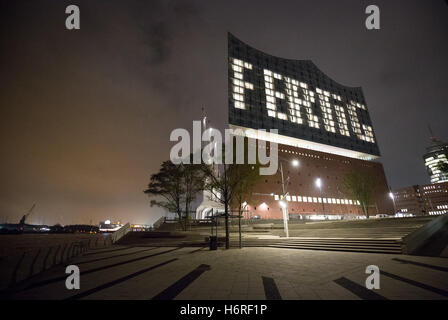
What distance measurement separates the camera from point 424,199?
150375 millimetres

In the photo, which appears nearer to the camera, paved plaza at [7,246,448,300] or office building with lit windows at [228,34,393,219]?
paved plaza at [7,246,448,300]

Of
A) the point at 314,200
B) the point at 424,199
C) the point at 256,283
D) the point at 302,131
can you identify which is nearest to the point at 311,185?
the point at 314,200

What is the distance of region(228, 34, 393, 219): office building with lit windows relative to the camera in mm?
52469

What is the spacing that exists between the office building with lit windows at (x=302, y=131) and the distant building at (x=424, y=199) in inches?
3604

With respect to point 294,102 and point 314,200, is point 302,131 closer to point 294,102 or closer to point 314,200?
point 294,102

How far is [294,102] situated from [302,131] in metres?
11.3

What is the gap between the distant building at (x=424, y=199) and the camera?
13600cm

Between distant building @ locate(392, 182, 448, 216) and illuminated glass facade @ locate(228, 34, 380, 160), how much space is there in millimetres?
90483

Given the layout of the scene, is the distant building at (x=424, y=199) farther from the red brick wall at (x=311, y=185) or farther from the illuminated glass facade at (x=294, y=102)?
the illuminated glass facade at (x=294, y=102)

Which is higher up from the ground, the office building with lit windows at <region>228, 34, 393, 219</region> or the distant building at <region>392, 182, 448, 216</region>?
the office building with lit windows at <region>228, 34, 393, 219</region>

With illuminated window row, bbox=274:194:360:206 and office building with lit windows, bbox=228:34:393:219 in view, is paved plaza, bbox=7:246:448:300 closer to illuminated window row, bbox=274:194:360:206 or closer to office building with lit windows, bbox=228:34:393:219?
office building with lit windows, bbox=228:34:393:219

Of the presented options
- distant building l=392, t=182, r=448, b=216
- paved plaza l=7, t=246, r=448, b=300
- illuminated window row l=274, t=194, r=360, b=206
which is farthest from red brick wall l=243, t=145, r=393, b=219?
distant building l=392, t=182, r=448, b=216

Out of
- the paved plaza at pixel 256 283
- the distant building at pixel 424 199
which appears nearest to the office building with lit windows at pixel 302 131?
the paved plaza at pixel 256 283

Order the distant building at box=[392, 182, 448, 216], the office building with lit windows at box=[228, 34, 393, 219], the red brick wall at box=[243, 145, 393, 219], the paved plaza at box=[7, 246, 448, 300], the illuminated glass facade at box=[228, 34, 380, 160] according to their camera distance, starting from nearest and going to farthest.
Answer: the paved plaza at box=[7, 246, 448, 300] < the red brick wall at box=[243, 145, 393, 219] < the office building with lit windows at box=[228, 34, 393, 219] < the illuminated glass facade at box=[228, 34, 380, 160] < the distant building at box=[392, 182, 448, 216]
